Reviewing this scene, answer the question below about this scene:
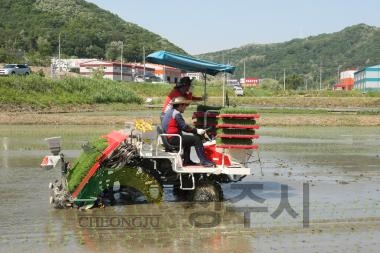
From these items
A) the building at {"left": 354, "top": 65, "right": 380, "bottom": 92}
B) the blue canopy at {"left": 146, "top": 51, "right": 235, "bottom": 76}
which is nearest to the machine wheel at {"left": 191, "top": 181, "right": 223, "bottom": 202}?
the blue canopy at {"left": 146, "top": 51, "right": 235, "bottom": 76}

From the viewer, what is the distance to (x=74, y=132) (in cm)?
3012

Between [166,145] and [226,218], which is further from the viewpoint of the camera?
[166,145]

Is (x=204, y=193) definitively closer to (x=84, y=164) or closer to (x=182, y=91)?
(x=182, y=91)

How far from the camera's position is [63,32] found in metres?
151

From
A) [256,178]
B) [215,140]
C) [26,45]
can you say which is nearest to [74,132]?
[256,178]

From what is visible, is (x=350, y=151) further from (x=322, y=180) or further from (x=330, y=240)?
(x=330, y=240)

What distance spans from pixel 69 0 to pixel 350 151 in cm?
16444

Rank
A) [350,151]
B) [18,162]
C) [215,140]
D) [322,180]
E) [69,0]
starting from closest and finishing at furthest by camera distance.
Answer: [215,140] < [322,180] < [18,162] < [350,151] < [69,0]

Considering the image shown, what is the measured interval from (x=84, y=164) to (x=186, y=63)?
3.12 meters

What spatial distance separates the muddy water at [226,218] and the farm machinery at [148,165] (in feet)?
1.11

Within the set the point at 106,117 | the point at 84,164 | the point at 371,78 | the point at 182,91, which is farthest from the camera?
the point at 371,78

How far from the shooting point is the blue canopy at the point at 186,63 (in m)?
12.4

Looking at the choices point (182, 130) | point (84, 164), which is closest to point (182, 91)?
point (182, 130)

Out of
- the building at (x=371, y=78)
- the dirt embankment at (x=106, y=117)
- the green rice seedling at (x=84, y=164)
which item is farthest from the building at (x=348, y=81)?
the green rice seedling at (x=84, y=164)
